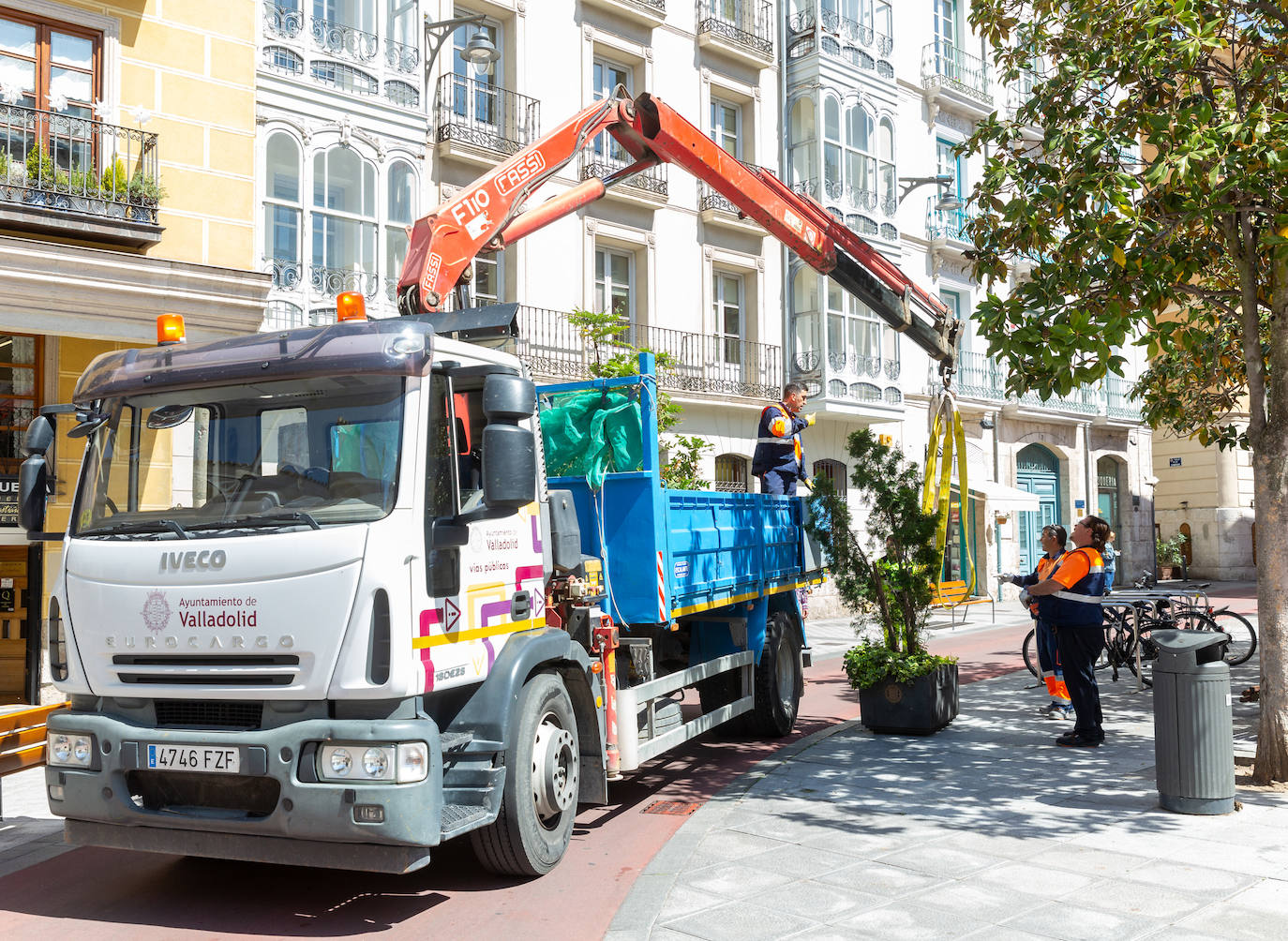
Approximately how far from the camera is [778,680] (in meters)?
9.77

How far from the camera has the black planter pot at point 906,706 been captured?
31.6 feet

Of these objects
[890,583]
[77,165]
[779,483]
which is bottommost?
[890,583]

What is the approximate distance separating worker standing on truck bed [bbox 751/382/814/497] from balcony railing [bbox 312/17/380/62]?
9807 mm

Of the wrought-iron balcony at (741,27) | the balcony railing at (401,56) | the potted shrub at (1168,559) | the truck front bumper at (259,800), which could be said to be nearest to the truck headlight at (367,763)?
the truck front bumper at (259,800)

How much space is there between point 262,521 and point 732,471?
1799 cm

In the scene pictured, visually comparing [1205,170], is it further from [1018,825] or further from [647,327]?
[647,327]

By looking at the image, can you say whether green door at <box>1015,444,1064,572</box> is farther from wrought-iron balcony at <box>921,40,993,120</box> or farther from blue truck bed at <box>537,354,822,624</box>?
blue truck bed at <box>537,354,822,624</box>

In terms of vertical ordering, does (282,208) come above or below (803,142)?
below

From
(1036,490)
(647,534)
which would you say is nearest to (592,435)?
(647,534)

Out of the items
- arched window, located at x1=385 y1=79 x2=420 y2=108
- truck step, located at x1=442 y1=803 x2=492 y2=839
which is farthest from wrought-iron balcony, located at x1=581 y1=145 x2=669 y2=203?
truck step, located at x1=442 y1=803 x2=492 y2=839

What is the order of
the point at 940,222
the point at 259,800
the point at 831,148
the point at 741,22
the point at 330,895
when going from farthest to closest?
the point at 940,222 < the point at 831,148 < the point at 741,22 < the point at 330,895 < the point at 259,800

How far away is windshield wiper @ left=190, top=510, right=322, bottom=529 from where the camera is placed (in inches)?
198

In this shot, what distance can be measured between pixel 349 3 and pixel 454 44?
2.04 meters

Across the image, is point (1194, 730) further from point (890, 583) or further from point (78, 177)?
point (78, 177)
